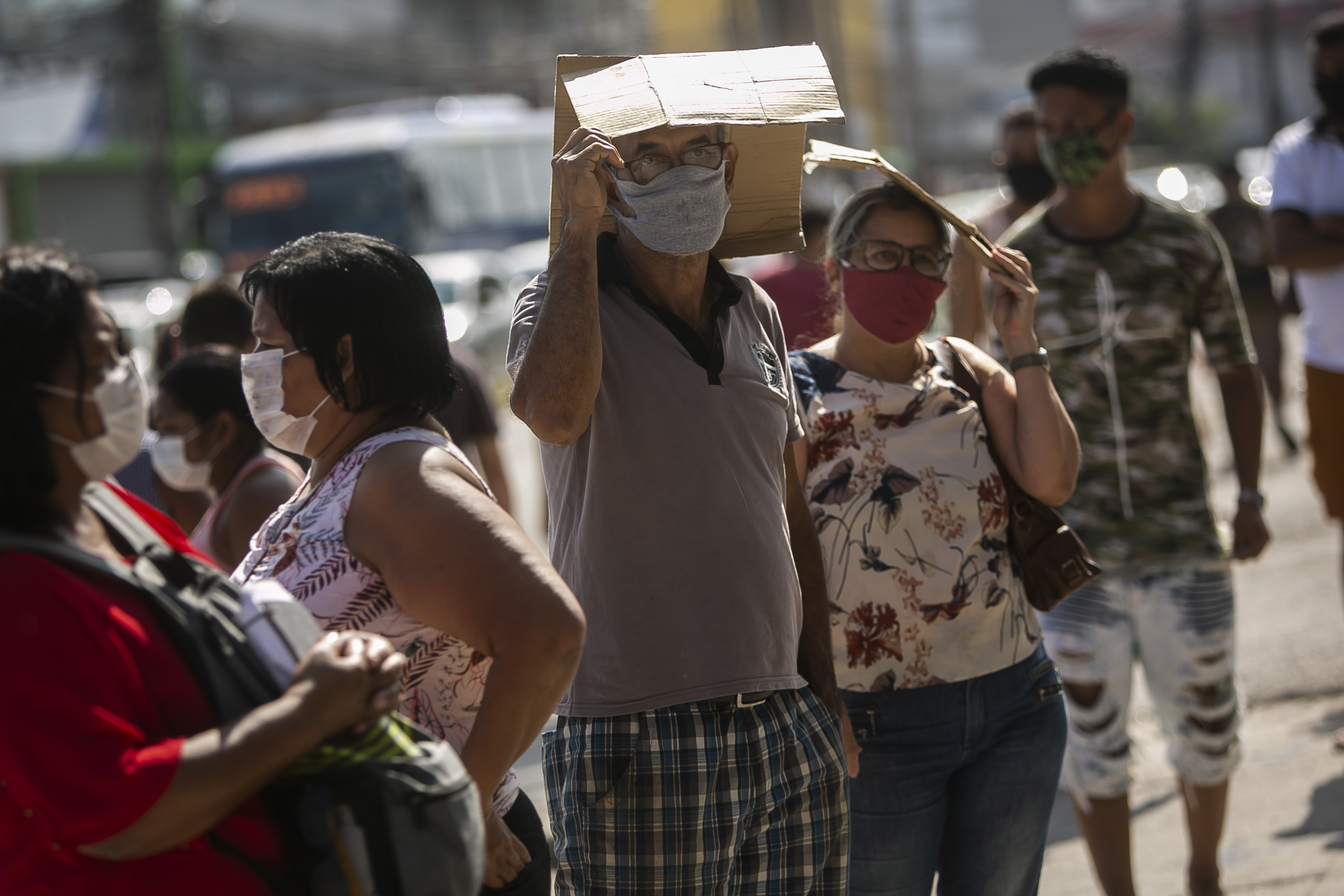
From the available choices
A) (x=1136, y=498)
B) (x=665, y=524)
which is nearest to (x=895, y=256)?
(x=665, y=524)

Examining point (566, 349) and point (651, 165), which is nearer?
point (566, 349)

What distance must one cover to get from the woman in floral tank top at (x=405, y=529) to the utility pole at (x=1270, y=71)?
41515mm

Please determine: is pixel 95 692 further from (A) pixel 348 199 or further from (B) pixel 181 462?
(A) pixel 348 199

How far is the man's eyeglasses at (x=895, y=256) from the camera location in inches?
114

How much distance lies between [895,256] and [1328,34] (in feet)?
8.47

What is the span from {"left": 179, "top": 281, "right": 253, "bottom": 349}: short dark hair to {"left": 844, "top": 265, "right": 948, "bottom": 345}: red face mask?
2.31 m

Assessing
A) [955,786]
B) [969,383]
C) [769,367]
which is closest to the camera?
[769,367]

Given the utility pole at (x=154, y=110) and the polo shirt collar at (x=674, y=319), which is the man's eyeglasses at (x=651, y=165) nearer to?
the polo shirt collar at (x=674, y=319)

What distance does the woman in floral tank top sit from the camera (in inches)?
74.5

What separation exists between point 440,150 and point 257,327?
20.4m

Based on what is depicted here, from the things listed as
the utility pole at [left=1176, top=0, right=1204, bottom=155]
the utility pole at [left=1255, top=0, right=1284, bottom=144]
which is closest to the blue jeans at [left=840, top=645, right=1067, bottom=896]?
the utility pole at [left=1255, top=0, right=1284, bottom=144]

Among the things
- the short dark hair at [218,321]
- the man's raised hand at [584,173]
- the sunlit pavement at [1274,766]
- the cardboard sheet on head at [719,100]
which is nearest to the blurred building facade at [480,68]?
the sunlit pavement at [1274,766]

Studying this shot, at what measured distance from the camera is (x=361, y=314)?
2.11 m

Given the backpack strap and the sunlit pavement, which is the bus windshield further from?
the backpack strap
